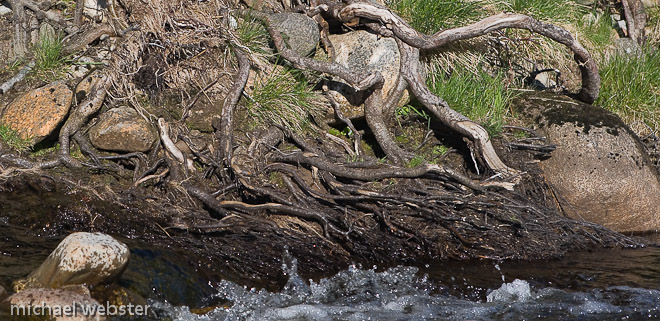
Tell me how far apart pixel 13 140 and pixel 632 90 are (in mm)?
6143

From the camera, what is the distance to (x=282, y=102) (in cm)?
650

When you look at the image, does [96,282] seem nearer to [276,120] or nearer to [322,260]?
[322,260]

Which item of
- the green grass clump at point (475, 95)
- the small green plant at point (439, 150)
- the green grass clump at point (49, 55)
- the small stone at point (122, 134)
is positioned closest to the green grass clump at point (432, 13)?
the green grass clump at point (475, 95)

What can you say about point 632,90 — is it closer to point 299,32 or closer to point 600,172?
point 600,172

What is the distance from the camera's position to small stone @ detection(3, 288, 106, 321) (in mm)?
4090

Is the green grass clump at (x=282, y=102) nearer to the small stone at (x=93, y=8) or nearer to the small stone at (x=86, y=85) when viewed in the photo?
the small stone at (x=86, y=85)

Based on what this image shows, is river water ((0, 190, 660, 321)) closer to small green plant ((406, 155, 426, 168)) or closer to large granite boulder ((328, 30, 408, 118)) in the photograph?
small green plant ((406, 155, 426, 168))

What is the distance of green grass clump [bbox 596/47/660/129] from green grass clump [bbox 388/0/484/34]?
1.78 meters

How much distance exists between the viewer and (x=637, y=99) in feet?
25.5

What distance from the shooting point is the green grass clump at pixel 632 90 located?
7.76 metres

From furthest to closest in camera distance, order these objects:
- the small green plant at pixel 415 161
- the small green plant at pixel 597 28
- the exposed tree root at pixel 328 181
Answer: the small green plant at pixel 597 28 → the small green plant at pixel 415 161 → the exposed tree root at pixel 328 181

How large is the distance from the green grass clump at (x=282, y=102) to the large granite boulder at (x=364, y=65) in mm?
271

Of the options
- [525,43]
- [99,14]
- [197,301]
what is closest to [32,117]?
[99,14]

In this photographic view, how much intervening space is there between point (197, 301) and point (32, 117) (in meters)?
2.47
